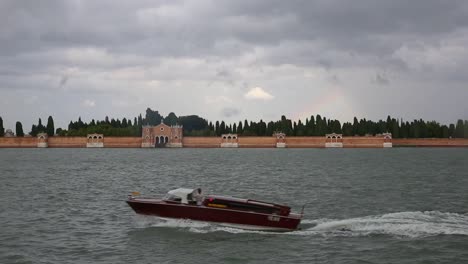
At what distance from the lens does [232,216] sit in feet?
69.2

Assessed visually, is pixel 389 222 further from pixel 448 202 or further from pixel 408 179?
pixel 408 179

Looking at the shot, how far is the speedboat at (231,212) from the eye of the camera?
68.6ft

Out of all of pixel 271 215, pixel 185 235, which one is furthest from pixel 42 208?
pixel 271 215

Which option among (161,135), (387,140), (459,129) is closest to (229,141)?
(161,135)

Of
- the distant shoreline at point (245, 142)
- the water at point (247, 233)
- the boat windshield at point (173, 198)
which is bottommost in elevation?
the water at point (247, 233)

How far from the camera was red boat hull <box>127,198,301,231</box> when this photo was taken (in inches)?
822

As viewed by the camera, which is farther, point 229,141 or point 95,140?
point 95,140

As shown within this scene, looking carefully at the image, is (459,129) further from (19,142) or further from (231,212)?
(231,212)

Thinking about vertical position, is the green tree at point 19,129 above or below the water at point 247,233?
above

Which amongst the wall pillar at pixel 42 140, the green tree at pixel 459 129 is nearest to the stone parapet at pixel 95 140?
the wall pillar at pixel 42 140

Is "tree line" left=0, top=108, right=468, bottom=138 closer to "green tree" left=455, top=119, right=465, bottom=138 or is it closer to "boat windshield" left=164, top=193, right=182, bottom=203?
"green tree" left=455, top=119, right=465, bottom=138

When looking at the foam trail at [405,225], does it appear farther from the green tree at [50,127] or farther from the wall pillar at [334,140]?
the green tree at [50,127]

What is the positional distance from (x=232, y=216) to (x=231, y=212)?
17 centimetres

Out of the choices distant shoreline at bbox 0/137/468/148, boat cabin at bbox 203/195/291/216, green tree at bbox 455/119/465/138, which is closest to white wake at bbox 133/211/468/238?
boat cabin at bbox 203/195/291/216
